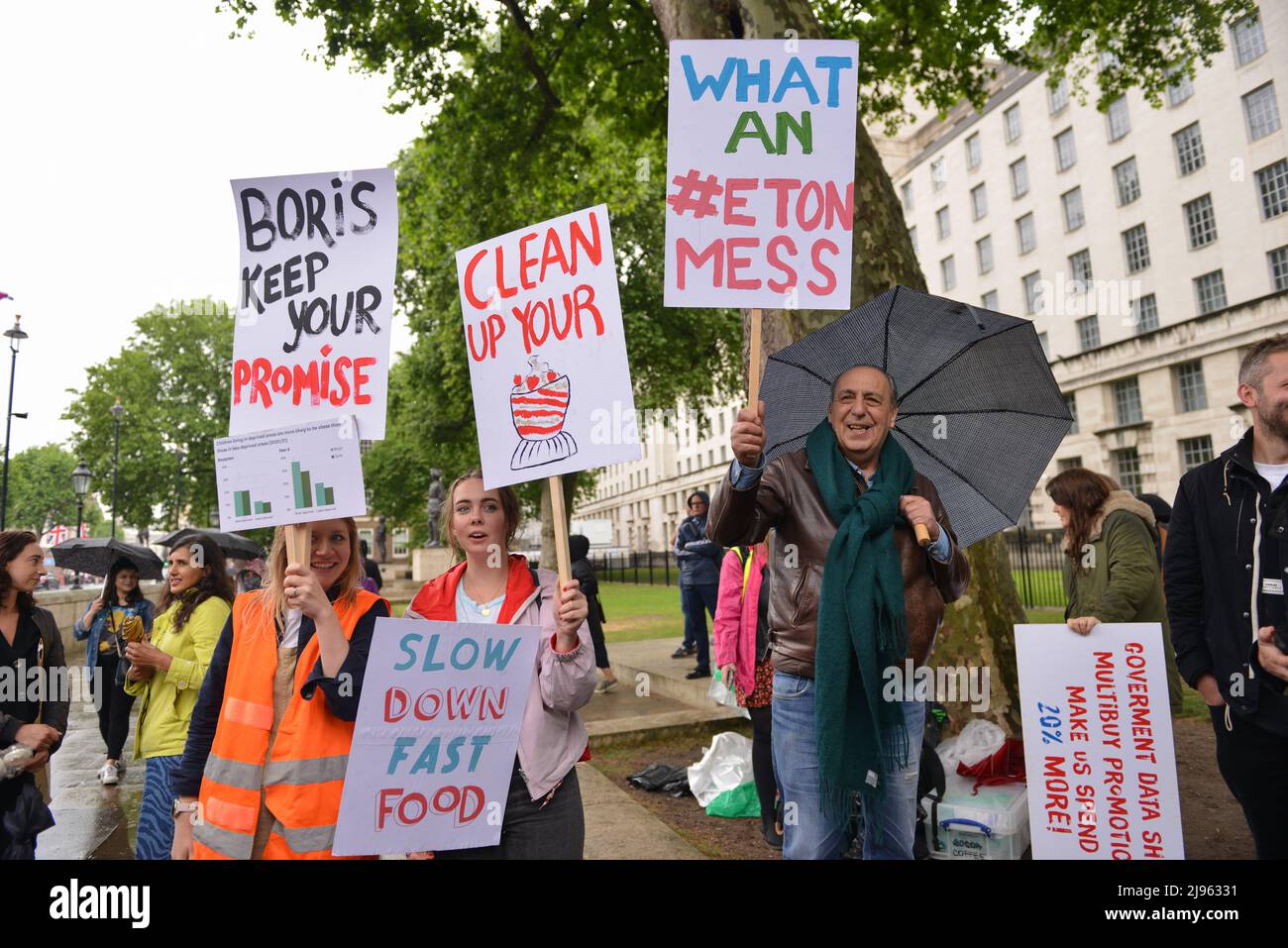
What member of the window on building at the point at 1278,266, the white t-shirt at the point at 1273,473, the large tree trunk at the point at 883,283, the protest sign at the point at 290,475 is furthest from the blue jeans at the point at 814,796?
the window on building at the point at 1278,266

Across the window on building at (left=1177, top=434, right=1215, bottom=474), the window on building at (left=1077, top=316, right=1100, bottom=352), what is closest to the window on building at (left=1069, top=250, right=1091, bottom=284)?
the window on building at (left=1077, top=316, right=1100, bottom=352)

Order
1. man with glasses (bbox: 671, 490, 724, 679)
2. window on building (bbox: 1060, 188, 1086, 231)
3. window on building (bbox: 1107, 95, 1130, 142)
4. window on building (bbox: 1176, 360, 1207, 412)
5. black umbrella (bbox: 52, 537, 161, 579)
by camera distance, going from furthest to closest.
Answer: window on building (bbox: 1060, 188, 1086, 231) < window on building (bbox: 1107, 95, 1130, 142) < window on building (bbox: 1176, 360, 1207, 412) < man with glasses (bbox: 671, 490, 724, 679) < black umbrella (bbox: 52, 537, 161, 579)

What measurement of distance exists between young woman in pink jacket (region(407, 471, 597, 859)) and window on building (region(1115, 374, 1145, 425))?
36.6 m

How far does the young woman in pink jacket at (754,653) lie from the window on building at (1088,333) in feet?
123

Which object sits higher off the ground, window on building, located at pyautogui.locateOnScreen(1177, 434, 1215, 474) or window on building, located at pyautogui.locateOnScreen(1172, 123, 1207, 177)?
window on building, located at pyautogui.locateOnScreen(1172, 123, 1207, 177)

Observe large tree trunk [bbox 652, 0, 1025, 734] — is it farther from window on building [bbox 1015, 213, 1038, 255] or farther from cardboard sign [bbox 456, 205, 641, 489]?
window on building [bbox 1015, 213, 1038, 255]

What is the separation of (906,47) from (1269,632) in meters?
10.5

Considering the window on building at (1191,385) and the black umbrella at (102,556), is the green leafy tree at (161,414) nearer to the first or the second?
the black umbrella at (102,556)

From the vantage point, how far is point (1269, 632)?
258 centimetres

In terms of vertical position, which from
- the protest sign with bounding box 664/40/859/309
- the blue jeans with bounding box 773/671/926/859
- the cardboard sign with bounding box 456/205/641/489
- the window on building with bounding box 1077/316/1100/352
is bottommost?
the blue jeans with bounding box 773/671/926/859

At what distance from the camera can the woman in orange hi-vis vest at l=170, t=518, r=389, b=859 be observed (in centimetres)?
232

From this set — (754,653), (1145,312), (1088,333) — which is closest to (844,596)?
(754,653)

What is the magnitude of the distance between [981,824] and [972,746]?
19.6 inches

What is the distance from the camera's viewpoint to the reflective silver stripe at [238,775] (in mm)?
2324
